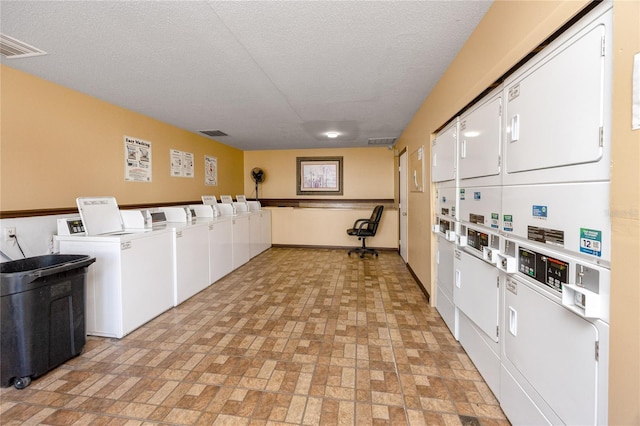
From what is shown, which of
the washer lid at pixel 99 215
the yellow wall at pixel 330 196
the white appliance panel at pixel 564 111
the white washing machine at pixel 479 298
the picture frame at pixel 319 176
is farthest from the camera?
the picture frame at pixel 319 176

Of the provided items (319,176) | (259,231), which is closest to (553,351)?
(259,231)

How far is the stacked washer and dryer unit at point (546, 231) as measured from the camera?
932 mm

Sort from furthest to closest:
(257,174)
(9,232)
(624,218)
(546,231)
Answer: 1. (257,174)
2. (9,232)
3. (546,231)
4. (624,218)

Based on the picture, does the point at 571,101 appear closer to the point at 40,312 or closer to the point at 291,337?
the point at 291,337

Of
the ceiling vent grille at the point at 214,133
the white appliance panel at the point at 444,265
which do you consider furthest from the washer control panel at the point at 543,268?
the ceiling vent grille at the point at 214,133

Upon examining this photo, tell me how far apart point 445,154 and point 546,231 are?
1487mm

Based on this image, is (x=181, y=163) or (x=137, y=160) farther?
(x=181, y=163)

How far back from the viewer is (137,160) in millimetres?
3752

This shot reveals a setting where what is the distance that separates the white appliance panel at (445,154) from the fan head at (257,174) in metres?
4.59

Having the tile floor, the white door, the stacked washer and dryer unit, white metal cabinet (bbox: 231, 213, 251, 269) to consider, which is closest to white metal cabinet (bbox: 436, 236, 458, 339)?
the tile floor

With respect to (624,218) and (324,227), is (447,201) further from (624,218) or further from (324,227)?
(324,227)

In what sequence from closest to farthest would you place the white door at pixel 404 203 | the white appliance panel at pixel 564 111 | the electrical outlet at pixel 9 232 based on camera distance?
the white appliance panel at pixel 564 111, the electrical outlet at pixel 9 232, the white door at pixel 404 203

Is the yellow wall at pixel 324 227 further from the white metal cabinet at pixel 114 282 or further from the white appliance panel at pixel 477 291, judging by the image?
the white metal cabinet at pixel 114 282

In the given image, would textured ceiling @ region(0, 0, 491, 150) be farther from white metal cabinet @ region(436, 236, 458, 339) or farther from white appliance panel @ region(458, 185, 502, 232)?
white metal cabinet @ region(436, 236, 458, 339)
